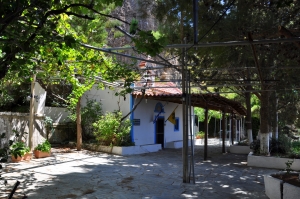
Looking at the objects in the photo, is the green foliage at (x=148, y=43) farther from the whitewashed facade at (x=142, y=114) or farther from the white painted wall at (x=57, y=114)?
the white painted wall at (x=57, y=114)

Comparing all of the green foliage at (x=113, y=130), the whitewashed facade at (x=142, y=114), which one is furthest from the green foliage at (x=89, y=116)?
the green foliage at (x=113, y=130)

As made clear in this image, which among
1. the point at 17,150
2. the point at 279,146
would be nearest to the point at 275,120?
the point at 279,146

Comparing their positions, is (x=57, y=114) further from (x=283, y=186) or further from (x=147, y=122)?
(x=283, y=186)

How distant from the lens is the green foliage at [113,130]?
48.9 ft

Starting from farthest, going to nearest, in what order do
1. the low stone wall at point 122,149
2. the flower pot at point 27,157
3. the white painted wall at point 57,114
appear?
the white painted wall at point 57,114, the low stone wall at point 122,149, the flower pot at point 27,157

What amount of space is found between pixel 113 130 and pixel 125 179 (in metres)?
6.17

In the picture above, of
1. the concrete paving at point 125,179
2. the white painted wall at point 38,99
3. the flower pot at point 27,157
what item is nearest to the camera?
the concrete paving at point 125,179

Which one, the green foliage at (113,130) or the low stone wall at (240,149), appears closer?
the green foliage at (113,130)

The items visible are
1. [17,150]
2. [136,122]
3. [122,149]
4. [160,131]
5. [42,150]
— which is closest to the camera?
[17,150]

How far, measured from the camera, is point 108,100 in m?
17.0

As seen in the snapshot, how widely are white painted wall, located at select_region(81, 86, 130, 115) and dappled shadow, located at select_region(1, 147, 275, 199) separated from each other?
13.5 feet

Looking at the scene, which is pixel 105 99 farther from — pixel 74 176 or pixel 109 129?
pixel 74 176

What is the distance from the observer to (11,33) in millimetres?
3893

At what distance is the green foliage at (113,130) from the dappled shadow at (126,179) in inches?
89.6
